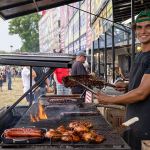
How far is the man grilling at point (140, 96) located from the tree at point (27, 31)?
2350 inches

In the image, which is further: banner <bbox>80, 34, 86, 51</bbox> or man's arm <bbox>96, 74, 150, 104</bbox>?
banner <bbox>80, 34, 86, 51</bbox>

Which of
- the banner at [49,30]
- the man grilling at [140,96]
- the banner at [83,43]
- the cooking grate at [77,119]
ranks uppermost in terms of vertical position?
the banner at [49,30]

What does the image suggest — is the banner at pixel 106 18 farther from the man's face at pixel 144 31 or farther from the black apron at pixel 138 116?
the black apron at pixel 138 116

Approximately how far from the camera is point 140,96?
204cm

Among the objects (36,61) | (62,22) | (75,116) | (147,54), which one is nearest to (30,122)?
(75,116)

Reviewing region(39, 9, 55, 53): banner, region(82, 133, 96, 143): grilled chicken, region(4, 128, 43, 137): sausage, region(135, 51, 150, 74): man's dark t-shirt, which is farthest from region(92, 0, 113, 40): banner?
region(39, 9, 55, 53): banner

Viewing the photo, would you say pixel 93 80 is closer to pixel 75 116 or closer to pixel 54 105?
pixel 75 116

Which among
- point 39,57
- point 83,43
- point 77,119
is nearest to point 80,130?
point 77,119

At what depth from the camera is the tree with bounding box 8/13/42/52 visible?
58.6 meters

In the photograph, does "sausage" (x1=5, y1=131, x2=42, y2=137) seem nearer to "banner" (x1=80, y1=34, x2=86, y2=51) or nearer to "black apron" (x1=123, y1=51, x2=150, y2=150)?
"black apron" (x1=123, y1=51, x2=150, y2=150)

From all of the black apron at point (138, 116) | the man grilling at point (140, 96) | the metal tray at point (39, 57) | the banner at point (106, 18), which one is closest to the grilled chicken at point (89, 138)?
the man grilling at point (140, 96)

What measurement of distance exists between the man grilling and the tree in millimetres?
59695

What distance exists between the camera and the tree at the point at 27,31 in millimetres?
58562

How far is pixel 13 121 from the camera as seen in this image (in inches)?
170
